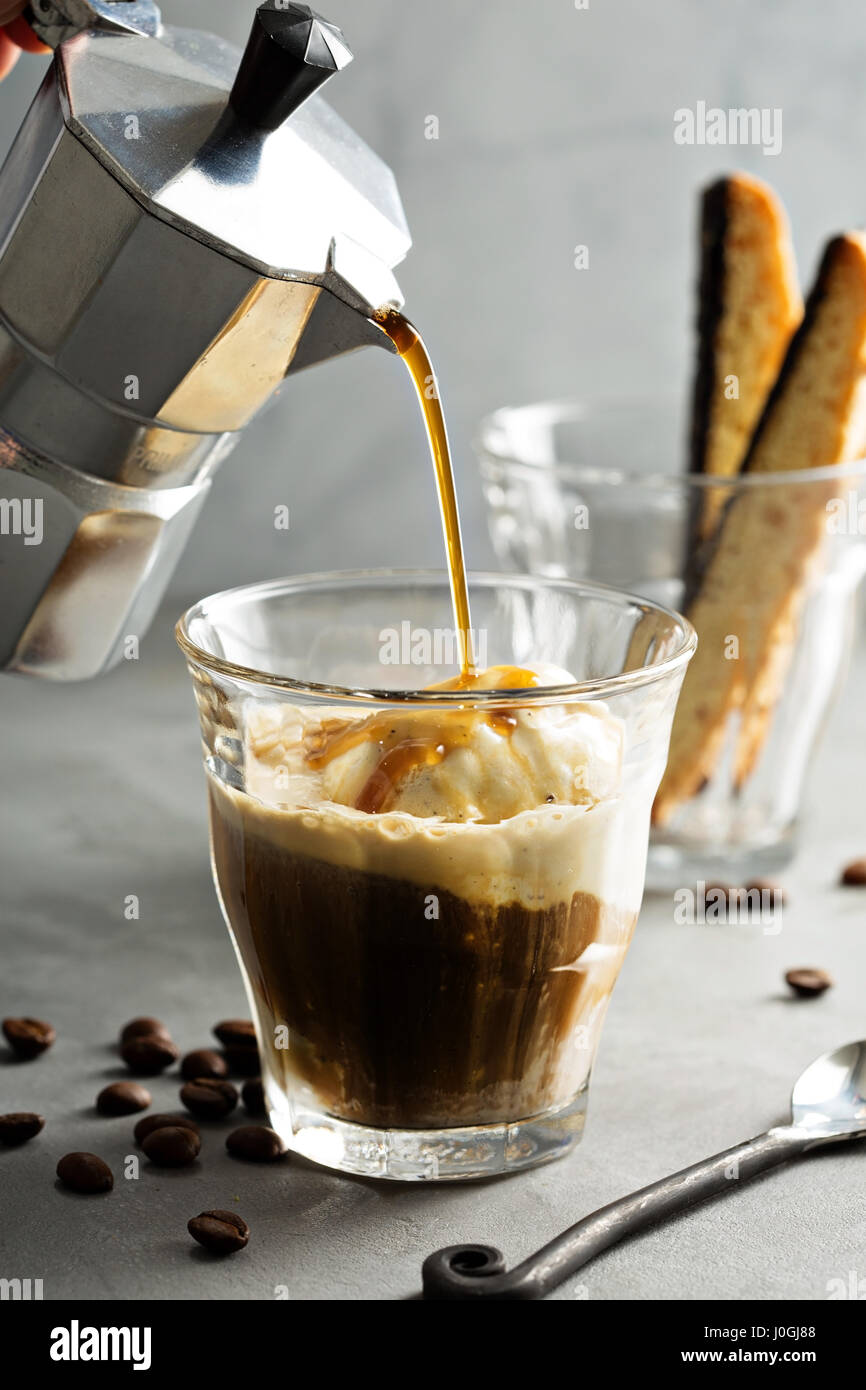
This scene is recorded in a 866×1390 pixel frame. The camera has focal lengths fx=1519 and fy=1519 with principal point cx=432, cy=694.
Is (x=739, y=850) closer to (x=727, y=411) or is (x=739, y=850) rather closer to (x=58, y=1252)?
(x=727, y=411)

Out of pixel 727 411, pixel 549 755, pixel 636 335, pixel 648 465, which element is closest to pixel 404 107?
pixel 636 335

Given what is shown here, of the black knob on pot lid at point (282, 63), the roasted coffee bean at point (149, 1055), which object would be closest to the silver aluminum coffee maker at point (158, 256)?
the black knob on pot lid at point (282, 63)

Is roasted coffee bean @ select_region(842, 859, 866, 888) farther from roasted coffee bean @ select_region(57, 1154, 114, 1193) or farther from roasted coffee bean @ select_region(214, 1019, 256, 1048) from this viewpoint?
roasted coffee bean @ select_region(57, 1154, 114, 1193)

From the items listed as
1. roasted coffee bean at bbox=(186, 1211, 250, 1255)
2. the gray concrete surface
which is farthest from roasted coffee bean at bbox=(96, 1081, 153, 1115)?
roasted coffee bean at bbox=(186, 1211, 250, 1255)

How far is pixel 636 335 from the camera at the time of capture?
1.63 metres

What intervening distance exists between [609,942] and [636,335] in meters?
1.03

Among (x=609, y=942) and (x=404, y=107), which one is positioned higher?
(x=404, y=107)

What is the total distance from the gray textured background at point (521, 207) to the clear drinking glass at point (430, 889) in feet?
Result: 2.87

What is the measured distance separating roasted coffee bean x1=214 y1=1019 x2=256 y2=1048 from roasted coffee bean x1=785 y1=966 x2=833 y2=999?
0.33m

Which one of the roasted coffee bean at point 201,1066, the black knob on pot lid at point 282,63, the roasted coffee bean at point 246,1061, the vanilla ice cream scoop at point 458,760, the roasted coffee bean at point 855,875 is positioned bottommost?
the roasted coffee bean at point 855,875

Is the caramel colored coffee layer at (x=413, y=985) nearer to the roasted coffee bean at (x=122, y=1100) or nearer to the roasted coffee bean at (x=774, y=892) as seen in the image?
the roasted coffee bean at (x=122, y=1100)

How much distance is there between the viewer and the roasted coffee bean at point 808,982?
0.91m

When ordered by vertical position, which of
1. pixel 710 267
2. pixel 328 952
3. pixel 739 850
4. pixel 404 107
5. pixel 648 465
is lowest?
pixel 739 850

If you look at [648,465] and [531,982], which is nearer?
[531,982]
